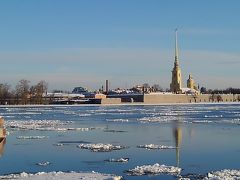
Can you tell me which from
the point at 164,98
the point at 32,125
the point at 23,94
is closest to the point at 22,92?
the point at 23,94

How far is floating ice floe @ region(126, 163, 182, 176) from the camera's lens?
13792 millimetres

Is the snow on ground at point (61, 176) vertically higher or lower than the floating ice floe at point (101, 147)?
lower

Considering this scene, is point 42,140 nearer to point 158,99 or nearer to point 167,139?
point 167,139

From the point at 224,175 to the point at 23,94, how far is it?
108234 millimetres

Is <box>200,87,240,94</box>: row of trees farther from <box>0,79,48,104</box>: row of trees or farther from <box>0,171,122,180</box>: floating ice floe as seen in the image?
<box>0,171,122,180</box>: floating ice floe

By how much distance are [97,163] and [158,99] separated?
12303 centimetres

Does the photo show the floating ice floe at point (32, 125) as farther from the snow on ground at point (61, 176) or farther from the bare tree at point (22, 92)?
the bare tree at point (22, 92)

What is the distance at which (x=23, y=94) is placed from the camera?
119 metres

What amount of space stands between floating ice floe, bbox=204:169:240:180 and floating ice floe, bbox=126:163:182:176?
102 centimetres

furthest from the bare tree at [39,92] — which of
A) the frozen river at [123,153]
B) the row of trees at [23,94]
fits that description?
the frozen river at [123,153]

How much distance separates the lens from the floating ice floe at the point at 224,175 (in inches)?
507

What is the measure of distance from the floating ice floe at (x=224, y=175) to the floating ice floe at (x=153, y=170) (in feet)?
3.36

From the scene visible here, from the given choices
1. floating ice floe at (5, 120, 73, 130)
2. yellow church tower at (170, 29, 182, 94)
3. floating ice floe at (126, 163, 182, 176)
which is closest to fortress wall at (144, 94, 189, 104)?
yellow church tower at (170, 29, 182, 94)

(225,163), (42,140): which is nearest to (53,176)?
(225,163)
